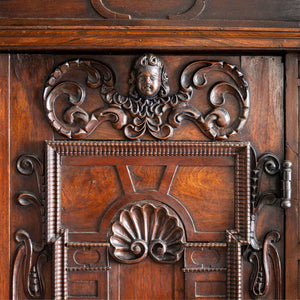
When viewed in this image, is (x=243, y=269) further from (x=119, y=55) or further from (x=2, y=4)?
(x=2, y=4)

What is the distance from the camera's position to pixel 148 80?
128cm

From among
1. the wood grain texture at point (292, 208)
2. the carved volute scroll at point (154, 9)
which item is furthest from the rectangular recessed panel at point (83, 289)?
the carved volute scroll at point (154, 9)

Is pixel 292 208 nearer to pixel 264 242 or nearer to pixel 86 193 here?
pixel 264 242

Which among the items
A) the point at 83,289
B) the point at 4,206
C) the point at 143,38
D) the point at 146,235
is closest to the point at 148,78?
the point at 143,38

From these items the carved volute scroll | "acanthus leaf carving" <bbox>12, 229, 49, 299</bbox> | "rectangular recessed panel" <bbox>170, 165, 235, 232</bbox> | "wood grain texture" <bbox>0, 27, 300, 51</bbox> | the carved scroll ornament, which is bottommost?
"acanthus leaf carving" <bbox>12, 229, 49, 299</bbox>

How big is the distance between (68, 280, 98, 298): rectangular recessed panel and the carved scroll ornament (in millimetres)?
503

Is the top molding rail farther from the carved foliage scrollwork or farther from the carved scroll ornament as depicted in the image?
the carved foliage scrollwork

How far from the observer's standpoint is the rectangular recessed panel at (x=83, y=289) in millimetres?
1355

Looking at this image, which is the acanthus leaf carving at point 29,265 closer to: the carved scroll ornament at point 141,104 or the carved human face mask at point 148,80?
the carved scroll ornament at point 141,104

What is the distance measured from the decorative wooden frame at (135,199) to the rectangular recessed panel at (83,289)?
0.02 metres

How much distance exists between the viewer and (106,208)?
1.35 m

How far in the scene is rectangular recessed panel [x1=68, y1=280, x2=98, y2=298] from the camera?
1355mm

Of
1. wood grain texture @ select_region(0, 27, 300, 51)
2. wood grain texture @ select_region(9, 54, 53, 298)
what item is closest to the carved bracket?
wood grain texture @ select_region(0, 27, 300, 51)

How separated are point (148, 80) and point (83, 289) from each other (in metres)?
0.74
